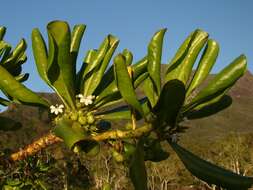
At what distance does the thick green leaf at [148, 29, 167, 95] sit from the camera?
2.72m

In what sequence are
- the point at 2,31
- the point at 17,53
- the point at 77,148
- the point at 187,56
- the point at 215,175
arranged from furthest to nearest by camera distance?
the point at 2,31 → the point at 17,53 → the point at 187,56 → the point at 77,148 → the point at 215,175

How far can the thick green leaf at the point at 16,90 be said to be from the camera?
107 inches

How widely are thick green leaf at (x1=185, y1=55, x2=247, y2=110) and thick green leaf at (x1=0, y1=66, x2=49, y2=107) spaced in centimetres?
93

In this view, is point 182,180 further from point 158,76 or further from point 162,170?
point 158,76

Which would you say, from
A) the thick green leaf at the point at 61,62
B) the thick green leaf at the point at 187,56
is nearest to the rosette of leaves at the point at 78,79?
Answer: the thick green leaf at the point at 61,62

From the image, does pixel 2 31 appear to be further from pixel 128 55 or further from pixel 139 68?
pixel 139 68

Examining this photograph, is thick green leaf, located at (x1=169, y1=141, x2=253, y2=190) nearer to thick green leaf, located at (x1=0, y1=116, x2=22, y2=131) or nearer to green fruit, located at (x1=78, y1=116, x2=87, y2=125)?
green fruit, located at (x1=78, y1=116, x2=87, y2=125)

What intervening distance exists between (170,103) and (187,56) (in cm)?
59

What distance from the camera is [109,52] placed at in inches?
121

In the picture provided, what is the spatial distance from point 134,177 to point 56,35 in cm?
87

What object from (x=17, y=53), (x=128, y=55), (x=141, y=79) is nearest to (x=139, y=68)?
(x=141, y=79)

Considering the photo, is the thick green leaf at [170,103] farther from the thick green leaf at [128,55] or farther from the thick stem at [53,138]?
the thick green leaf at [128,55]

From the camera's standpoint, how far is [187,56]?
2.90 metres

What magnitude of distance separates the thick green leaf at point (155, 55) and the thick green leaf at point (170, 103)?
29cm
